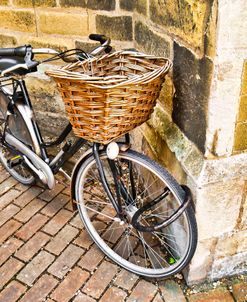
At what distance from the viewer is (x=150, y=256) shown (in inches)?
116

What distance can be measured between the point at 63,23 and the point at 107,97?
5.91 ft

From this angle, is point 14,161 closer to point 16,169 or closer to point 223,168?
point 16,169

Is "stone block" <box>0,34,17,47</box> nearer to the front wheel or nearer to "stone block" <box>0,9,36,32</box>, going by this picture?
"stone block" <box>0,9,36,32</box>

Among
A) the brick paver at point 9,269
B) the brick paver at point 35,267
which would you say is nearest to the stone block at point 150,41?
the brick paver at point 35,267

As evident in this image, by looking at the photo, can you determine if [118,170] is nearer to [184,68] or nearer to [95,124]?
[95,124]

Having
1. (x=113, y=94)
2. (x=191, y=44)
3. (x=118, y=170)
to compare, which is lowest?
(x=118, y=170)

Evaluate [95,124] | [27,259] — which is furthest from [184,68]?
[27,259]

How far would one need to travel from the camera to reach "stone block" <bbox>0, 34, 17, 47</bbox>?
383cm

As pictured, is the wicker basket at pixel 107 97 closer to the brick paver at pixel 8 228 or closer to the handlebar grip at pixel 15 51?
the handlebar grip at pixel 15 51

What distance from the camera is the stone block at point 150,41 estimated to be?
2.54 meters

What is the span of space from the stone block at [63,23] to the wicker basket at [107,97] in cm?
119

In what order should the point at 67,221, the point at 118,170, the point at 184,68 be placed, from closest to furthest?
1. the point at 184,68
2. the point at 118,170
3. the point at 67,221

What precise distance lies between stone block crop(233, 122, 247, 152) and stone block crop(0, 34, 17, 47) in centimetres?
256

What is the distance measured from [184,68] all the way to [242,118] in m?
0.45
